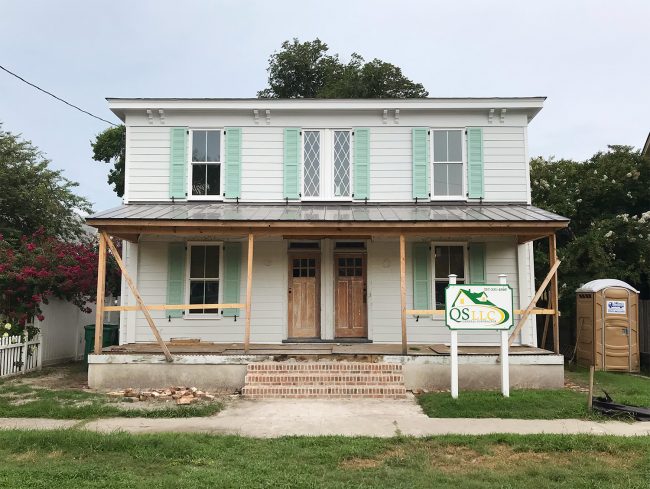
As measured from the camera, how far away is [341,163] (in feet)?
40.7

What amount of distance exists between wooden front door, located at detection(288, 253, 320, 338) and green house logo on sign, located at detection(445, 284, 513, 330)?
154 inches

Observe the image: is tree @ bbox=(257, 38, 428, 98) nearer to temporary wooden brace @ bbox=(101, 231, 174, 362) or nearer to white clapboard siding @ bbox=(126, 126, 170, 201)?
white clapboard siding @ bbox=(126, 126, 170, 201)

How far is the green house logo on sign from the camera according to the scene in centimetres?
884

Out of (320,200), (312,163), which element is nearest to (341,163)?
(312,163)

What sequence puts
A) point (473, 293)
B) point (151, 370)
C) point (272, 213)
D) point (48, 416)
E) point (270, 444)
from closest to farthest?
point (270, 444) → point (48, 416) → point (473, 293) → point (151, 370) → point (272, 213)

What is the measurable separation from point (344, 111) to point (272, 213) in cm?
313

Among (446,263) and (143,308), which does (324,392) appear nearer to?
(143,308)

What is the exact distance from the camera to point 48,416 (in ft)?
25.1

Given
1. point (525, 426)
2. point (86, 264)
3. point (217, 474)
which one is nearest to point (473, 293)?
point (525, 426)

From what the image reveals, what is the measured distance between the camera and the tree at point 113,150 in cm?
2792

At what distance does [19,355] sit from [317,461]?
8.54 metres

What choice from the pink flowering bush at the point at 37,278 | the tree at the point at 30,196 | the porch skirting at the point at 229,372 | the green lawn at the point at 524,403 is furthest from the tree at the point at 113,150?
Result: the green lawn at the point at 524,403

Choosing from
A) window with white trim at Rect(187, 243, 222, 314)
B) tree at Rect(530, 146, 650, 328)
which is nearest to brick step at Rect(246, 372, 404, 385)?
window with white trim at Rect(187, 243, 222, 314)

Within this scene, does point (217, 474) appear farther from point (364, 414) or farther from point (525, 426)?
point (525, 426)
